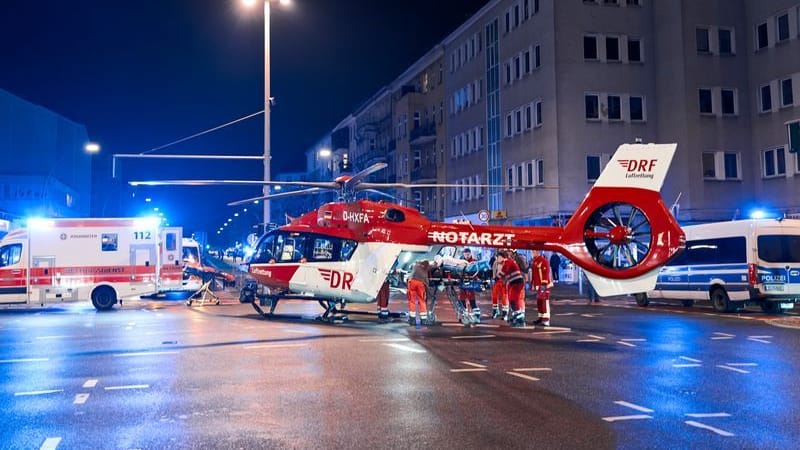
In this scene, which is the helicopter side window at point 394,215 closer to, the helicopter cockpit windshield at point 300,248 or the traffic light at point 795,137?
the helicopter cockpit windshield at point 300,248

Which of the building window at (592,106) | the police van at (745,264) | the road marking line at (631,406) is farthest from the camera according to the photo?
the building window at (592,106)

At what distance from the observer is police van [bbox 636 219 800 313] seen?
20281 millimetres

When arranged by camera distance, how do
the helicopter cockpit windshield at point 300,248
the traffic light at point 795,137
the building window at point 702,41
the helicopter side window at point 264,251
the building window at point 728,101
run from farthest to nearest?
the building window at point 728,101 < the building window at point 702,41 < the helicopter side window at point 264,251 < the helicopter cockpit windshield at point 300,248 < the traffic light at point 795,137

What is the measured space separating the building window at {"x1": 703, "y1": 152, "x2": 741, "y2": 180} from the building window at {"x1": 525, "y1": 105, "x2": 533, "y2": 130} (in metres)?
9.19

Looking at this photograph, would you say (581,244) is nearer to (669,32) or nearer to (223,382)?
(223,382)

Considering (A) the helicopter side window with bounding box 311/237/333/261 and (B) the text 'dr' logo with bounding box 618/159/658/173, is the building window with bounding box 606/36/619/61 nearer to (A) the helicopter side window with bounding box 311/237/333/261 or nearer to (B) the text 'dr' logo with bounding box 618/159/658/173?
(A) the helicopter side window with bounding box 311/237/333/261

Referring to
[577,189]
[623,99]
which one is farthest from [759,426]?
[623,99]

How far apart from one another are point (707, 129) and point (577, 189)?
7.64m

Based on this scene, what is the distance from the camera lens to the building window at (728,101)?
37.8 meters

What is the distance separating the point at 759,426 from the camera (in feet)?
24.8

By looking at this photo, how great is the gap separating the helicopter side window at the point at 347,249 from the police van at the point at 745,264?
9642 millimetres

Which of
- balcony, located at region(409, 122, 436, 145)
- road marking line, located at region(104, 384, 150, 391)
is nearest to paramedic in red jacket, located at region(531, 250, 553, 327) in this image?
road marking line, located at region(104, 384, 150, 391)

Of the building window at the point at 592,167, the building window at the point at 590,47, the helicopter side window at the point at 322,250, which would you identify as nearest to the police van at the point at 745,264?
the helicopter side window at the point at 322,250

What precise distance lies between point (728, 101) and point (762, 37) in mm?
3600
